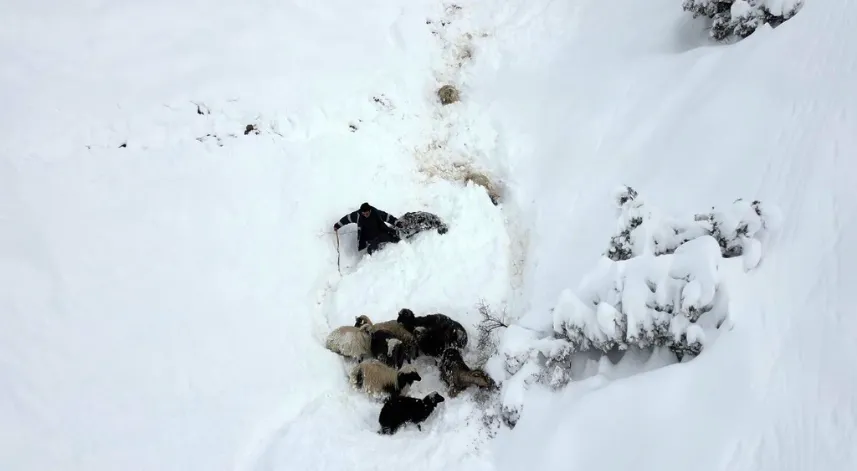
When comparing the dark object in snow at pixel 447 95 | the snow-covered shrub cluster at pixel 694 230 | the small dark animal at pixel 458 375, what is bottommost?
the small dark animal at pixel 458 375

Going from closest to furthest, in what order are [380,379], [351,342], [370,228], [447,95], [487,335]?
[380,379] → [351,342] → [487,335] → [370,228] → [447,95]

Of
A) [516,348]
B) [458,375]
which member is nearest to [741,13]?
[516,348]

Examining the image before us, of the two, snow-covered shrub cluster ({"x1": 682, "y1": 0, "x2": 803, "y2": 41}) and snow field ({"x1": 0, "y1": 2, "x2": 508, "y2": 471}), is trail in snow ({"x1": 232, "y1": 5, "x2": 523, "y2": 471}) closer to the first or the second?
snow field ({"x1": 0, "y1": 2, "x2": 508, "y2": 471})

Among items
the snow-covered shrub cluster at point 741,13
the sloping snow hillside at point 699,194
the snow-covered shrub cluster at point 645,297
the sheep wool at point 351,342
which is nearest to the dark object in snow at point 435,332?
the sheep wool at point 351,342

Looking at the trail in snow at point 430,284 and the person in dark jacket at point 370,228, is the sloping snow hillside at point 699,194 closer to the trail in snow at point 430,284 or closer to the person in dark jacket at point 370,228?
the trail in snow at point 430,284

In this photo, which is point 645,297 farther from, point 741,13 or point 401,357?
point 741,13

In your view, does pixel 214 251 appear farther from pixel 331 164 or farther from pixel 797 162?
pixel 797 162

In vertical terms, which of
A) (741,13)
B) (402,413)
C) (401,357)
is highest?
(741,13)

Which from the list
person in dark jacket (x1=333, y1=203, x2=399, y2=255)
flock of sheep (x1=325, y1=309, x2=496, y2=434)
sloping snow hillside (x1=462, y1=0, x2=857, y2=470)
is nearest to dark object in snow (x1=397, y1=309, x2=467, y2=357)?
flock of sheep (x1=325, y1=309, x2=496, y2=434)
